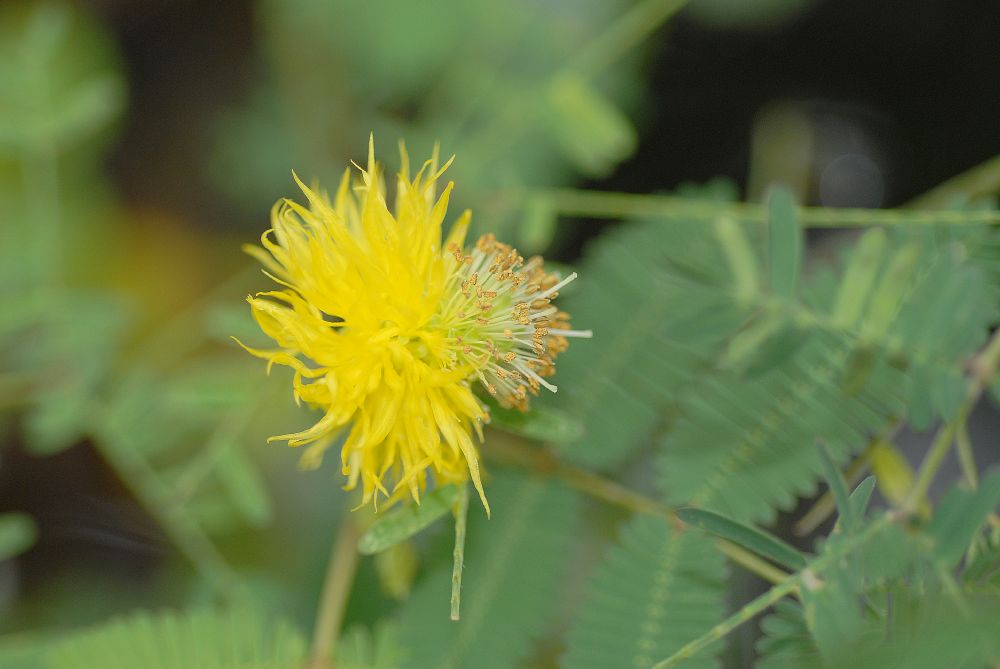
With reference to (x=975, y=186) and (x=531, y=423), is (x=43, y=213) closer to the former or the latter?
(x=531, y=423)

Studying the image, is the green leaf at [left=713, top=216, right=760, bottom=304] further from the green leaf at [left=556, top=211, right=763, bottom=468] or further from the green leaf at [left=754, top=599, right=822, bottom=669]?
the green leaf at [left=754, top=599, right=822, bottom=669]

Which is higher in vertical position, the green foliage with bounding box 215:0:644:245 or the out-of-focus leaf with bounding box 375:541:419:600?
the green foliage with bounding box 215:0:644:245

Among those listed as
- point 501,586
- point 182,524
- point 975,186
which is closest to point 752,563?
point 501,586

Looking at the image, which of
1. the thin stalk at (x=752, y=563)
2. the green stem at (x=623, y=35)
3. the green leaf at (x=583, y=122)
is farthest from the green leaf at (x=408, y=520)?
the green stem at (x=623, y=35)

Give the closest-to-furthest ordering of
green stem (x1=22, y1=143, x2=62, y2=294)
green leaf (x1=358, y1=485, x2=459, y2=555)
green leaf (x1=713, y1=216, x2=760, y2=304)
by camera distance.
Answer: green leaf (x1=358, y1=485, x2=459, y2=555)
green leaf (x1=713, y1=216, x2=760, y2=304)
green stem (x1=22, y1=143, x2=62, y2=294)

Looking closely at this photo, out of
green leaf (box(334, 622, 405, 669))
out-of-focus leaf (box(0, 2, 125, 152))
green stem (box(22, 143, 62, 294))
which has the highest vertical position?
out-of-focus leaf (box(0, 2, 125, 152))

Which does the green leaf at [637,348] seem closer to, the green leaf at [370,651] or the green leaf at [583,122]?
the green leaf at [583,122]

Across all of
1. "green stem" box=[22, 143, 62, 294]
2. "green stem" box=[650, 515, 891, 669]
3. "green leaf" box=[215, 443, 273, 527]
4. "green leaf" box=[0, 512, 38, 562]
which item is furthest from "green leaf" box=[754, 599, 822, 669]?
"green stem" box=[22, 143, 62, 294]

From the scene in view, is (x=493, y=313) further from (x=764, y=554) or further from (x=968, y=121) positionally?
(x=968, y=121)
